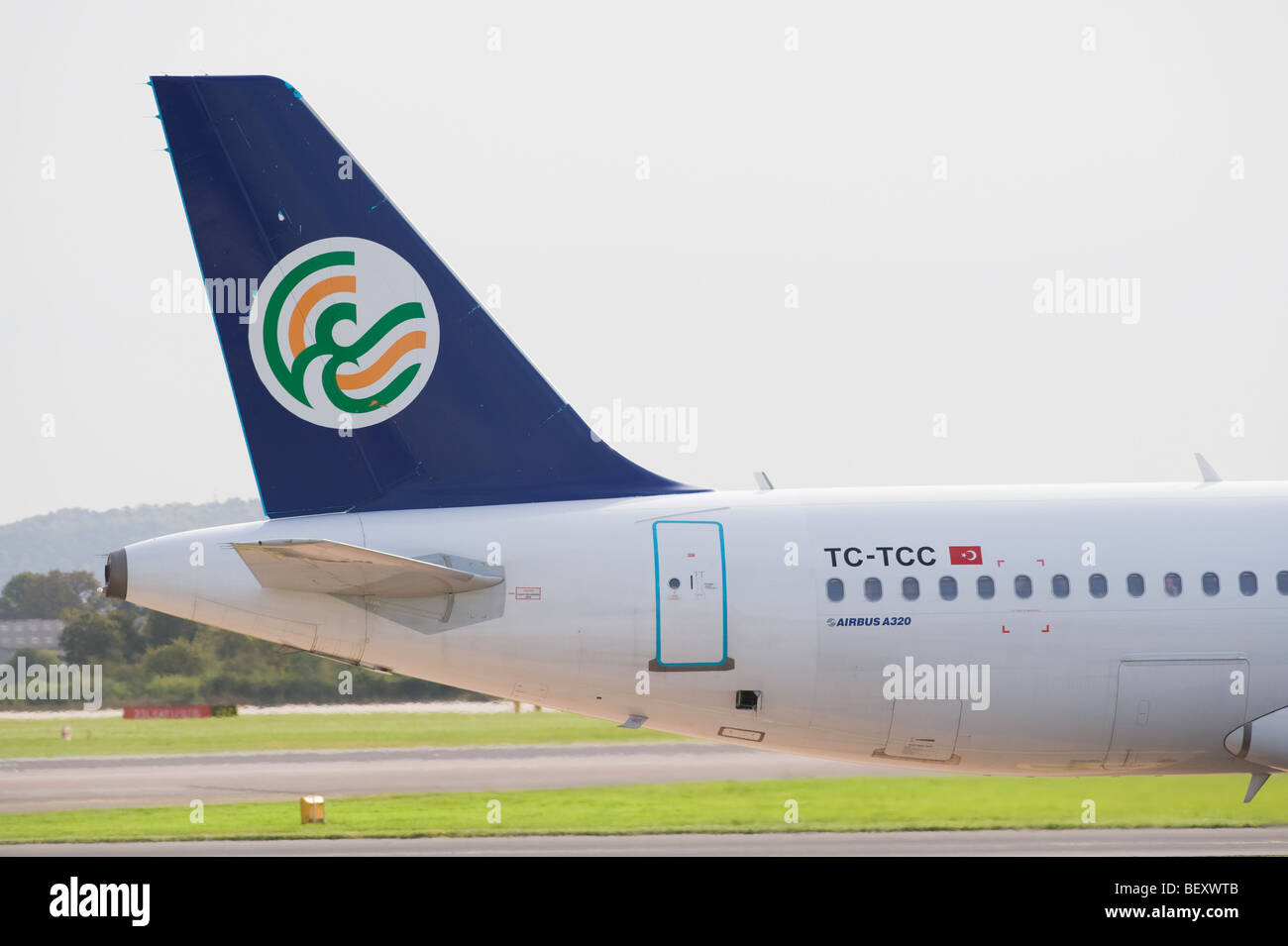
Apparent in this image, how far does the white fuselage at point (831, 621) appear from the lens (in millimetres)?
17766

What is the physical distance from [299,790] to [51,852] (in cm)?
892

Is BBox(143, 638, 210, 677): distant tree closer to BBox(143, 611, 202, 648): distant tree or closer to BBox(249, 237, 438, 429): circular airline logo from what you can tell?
BBox(143, 611, 202, 648): distant tree

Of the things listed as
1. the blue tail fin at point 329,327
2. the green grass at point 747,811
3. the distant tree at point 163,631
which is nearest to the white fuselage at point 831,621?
the blue tail fin at point 329,327

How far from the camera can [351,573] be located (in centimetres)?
1692

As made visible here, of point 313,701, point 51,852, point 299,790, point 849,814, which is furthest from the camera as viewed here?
point 313,701

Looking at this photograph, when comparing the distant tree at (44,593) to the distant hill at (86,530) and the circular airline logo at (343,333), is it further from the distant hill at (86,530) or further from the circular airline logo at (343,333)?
the distant hill at (86,530)

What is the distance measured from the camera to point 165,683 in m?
57.8

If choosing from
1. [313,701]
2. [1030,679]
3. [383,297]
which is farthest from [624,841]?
[313,701]

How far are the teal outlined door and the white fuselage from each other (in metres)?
0.02

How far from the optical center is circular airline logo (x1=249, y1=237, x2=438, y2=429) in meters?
18.6

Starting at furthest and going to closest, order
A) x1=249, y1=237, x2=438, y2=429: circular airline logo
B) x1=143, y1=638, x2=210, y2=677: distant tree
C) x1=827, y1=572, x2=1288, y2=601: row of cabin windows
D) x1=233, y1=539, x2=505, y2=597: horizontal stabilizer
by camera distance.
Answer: x1=143, y1=638, x2=210, y2=677: distant tree < x1=249, y1=237, x2=438, y2=429: circular airline logo < x1=827, y1=572, x2=1288, y2=601: row of cabin windows < x1=233, y1=539, x2=505, y2=597: horizontal stabilizer

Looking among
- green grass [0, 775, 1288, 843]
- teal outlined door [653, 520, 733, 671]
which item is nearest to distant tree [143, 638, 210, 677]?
green grass [0, 775, 1288, 843]

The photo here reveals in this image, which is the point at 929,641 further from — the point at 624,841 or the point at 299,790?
the point at 299,790

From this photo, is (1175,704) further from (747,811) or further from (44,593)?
(44,593)
